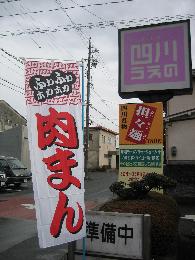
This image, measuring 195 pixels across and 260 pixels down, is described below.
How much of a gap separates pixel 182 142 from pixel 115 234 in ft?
39.1

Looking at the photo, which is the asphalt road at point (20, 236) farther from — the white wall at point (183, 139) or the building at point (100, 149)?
the building at point (100, 149)

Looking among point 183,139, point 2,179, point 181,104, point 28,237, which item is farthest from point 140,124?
point 2,179

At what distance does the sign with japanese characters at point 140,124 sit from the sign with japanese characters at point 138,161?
0.13 m

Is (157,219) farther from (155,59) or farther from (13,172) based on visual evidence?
(13,172)

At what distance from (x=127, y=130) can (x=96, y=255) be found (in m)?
3.28

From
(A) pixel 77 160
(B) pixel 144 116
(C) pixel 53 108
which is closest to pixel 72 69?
(C) pixel 53 108

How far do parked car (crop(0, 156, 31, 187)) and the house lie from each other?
31.3ft

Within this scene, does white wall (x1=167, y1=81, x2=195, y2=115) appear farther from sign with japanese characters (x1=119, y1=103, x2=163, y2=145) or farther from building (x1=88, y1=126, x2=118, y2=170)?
building (x1=88, y1=126, x2=118, y2=170)

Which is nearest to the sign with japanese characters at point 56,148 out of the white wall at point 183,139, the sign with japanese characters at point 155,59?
the sign with japanese characters at point 155,59

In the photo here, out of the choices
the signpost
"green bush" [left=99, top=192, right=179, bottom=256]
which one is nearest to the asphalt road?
"green bush" [left=99, top=192, right=179, bottom=256]

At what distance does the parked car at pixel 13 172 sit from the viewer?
20.9 metres

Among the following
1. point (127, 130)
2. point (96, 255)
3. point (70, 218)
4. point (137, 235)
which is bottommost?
point (96, 255)

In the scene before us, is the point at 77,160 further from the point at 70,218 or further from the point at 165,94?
the point at 165,94

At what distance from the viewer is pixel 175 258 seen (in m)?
6.03
